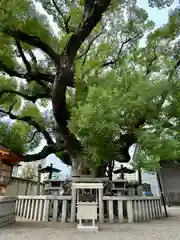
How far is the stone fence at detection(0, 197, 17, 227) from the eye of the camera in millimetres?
3895

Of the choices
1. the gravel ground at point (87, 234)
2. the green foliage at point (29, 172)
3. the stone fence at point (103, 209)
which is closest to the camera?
the gravel ground at point (87, 234)

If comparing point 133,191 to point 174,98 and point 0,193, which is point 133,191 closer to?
point 174,98

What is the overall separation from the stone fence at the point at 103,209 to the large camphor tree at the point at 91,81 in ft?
3.73

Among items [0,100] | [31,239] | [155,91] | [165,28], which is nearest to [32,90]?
[0,100]

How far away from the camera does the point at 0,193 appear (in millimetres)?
4469

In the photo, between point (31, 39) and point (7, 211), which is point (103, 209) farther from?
point (31, 39)

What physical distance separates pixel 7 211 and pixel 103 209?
2.18 meters

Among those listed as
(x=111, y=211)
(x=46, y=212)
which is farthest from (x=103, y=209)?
(x=46, y=212)

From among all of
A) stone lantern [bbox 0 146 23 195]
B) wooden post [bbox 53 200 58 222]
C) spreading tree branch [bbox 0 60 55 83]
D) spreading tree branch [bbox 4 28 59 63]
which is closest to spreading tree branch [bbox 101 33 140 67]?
spreading tree branch [bbox 0 60 55 83]

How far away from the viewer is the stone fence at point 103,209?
187 inches

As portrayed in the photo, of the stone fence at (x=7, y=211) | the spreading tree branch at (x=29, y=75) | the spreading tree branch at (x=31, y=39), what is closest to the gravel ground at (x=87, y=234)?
the stone fence at (x=7, y=211)

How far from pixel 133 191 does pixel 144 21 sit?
6675 mm

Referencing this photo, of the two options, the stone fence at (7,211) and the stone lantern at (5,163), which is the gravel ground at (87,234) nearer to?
the stone fence at (7,211)

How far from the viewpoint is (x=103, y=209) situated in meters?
4.84
